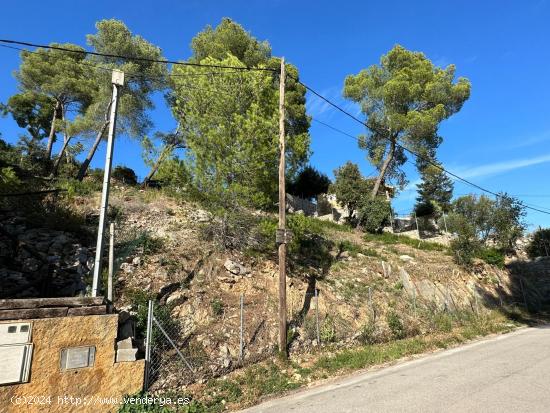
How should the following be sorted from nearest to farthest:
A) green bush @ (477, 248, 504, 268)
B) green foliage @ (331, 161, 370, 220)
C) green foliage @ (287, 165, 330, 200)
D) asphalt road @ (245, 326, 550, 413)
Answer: asphalt road @ (245, 326, 550, 413)
green bush @ (477, 248, 504, 268)
green foliage @ (331, 161, 370, 220)
green foliage @ (287, 165, 330, 200)

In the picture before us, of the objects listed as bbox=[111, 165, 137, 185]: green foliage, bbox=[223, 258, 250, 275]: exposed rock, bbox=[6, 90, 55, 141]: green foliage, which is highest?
bbox=[6, 90, 55, 141]: green foliage

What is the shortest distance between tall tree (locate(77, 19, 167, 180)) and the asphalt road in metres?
19.0

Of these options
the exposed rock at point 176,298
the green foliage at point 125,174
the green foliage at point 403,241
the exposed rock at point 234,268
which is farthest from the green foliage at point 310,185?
the exposed rock at point 176,298

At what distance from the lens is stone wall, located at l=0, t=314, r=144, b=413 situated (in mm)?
5594

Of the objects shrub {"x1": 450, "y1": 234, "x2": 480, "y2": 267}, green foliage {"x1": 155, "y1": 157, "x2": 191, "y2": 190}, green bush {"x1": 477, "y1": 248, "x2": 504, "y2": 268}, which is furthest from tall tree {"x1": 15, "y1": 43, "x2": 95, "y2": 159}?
green bush {"x1": 477, "y1": 248, "x2": 504, "y2": 268}

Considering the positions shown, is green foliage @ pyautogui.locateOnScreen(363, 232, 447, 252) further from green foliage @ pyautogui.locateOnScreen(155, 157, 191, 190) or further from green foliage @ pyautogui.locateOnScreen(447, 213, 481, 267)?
green foliage @ pyautogui.locateOnScreen(155, 157, 191, 190)

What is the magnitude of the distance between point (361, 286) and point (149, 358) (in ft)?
30.9

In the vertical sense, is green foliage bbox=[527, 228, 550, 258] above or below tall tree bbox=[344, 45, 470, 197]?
below

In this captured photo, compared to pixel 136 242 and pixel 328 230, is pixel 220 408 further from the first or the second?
pixel 328 230

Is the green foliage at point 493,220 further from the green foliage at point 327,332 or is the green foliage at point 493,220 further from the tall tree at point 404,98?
the green foliage at point 327,332

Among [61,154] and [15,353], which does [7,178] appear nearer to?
[15,353]

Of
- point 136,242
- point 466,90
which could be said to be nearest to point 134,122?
point 136,242

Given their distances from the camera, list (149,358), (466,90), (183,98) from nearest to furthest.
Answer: (149,358)
(183,98)
(466,90)

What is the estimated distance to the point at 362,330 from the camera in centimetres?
1131
